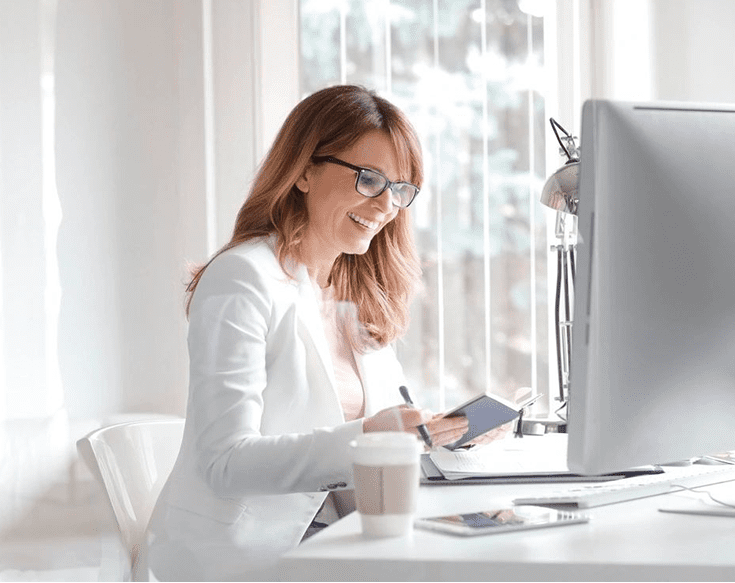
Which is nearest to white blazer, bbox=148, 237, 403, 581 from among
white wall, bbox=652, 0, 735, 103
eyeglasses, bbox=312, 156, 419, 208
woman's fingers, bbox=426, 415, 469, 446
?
woman's fingers, bbox=426, 415, 469, 446

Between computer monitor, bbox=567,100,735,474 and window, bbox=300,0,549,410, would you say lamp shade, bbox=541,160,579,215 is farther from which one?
window, bbox=300,0,549,410

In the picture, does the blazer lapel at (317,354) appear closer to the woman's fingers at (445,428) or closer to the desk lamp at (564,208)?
the woman's fingers at (445,428)

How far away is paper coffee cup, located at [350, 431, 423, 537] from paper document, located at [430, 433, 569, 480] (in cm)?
33

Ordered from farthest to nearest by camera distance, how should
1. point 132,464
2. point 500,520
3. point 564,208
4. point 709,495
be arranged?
point 564,208 < point 132,464 < point 709,495 < point 500,520

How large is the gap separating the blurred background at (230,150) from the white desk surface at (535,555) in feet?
4.10

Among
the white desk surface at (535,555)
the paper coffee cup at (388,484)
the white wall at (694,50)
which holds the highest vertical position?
the white wall at (694,50)

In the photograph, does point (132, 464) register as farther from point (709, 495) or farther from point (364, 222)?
point (709, 495)

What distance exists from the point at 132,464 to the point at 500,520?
87cm

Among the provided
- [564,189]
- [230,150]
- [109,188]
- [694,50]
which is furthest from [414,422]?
[694,50]

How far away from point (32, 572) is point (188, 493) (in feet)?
0.97

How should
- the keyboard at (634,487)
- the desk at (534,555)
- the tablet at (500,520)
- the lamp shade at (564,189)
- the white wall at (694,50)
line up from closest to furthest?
the desk at (534,555)
the tablet at (500,520)
the keyboard at (634,487)
the lamp shade at (564,189)
the white wall at (694,50)

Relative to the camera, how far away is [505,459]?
1.38 metres

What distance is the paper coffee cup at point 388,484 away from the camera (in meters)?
0.91

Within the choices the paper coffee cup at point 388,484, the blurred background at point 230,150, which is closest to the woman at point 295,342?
the paper coffee cup at point 388,484
